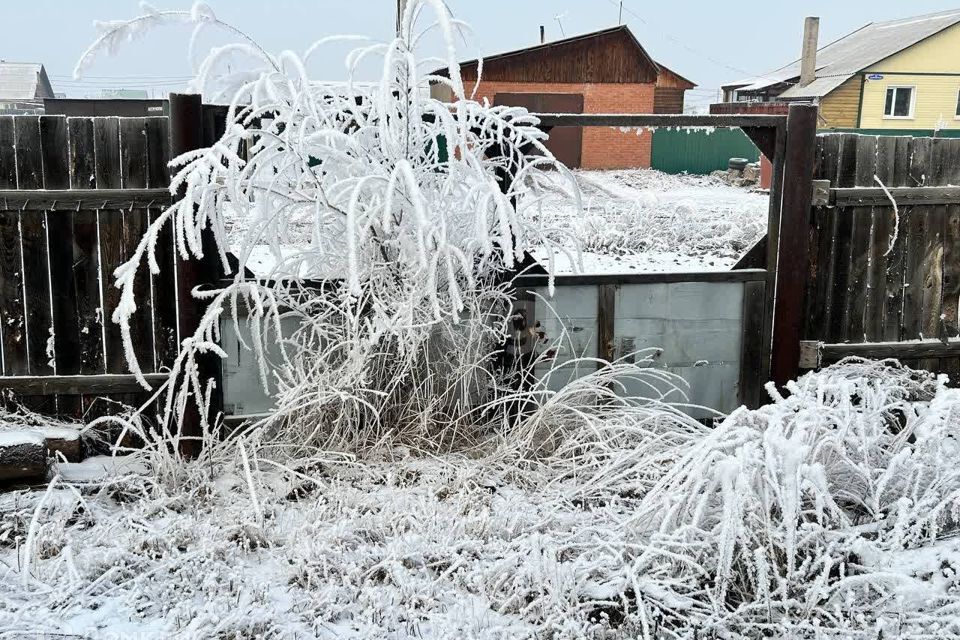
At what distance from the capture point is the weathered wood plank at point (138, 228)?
13.0ft

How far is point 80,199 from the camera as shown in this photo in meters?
3.94

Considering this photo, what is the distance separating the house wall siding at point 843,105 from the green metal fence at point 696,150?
19.0ft

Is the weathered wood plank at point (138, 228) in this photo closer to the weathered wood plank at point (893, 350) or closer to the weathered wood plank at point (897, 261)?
the weathered wood plank at point (893, 350)

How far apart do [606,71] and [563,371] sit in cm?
2179

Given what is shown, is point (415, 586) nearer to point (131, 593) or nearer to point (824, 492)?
point (131, 593)

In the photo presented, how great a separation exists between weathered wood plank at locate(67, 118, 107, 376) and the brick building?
67.3ft

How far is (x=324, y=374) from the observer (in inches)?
145

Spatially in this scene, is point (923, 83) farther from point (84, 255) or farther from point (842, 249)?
point (84, 255)

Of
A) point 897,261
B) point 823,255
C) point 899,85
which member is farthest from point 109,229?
point 899,85

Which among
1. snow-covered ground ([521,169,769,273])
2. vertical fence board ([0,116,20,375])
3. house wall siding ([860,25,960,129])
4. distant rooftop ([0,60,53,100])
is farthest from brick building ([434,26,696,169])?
distant rooftop ([0,60,53,100])

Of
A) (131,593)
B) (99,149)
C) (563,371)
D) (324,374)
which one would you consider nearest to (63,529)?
(131,593)

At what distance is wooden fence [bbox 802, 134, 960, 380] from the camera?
4.51m

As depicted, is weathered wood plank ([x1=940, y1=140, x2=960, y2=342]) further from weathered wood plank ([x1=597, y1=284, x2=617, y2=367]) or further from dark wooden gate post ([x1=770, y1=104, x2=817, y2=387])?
weathered wood plank ([x1=597, y1=284, x2=617, y2=367])

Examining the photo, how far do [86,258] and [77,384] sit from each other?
0.60m
